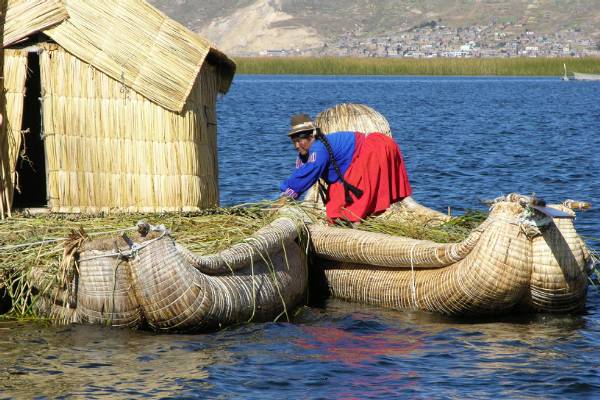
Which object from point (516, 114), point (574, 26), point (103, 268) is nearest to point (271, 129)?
point (516, 114)

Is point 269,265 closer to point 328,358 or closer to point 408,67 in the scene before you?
point 328,358

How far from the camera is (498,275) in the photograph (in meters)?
8.40

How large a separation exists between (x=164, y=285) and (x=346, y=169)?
9.27 feet

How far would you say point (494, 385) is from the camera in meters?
7.43

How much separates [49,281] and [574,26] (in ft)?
515

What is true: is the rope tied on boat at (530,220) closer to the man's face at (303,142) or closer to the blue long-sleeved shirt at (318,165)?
the blue long-sleeved shirt at (318,165)

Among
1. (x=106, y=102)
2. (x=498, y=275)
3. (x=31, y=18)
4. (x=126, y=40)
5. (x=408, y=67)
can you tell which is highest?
(x=408, y=67)

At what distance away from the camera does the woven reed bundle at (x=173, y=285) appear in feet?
25.3

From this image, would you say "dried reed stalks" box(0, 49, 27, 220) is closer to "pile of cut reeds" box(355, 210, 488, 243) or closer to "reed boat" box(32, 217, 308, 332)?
"reed boat" box(32, 217, 308, 332)

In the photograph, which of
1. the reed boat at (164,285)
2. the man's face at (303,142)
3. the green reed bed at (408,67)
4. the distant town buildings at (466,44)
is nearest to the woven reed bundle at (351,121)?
the man's face at (303,142)

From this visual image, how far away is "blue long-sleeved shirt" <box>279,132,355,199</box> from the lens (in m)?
9.75

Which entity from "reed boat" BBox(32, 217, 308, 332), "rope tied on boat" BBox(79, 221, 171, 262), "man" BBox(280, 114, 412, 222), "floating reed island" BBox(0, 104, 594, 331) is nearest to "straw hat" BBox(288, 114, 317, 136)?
"man" BBox(280, 114, 412, 222)

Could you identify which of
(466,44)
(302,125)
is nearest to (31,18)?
(302,125)

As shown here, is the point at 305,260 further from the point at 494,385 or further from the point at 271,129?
the point at 271,129
